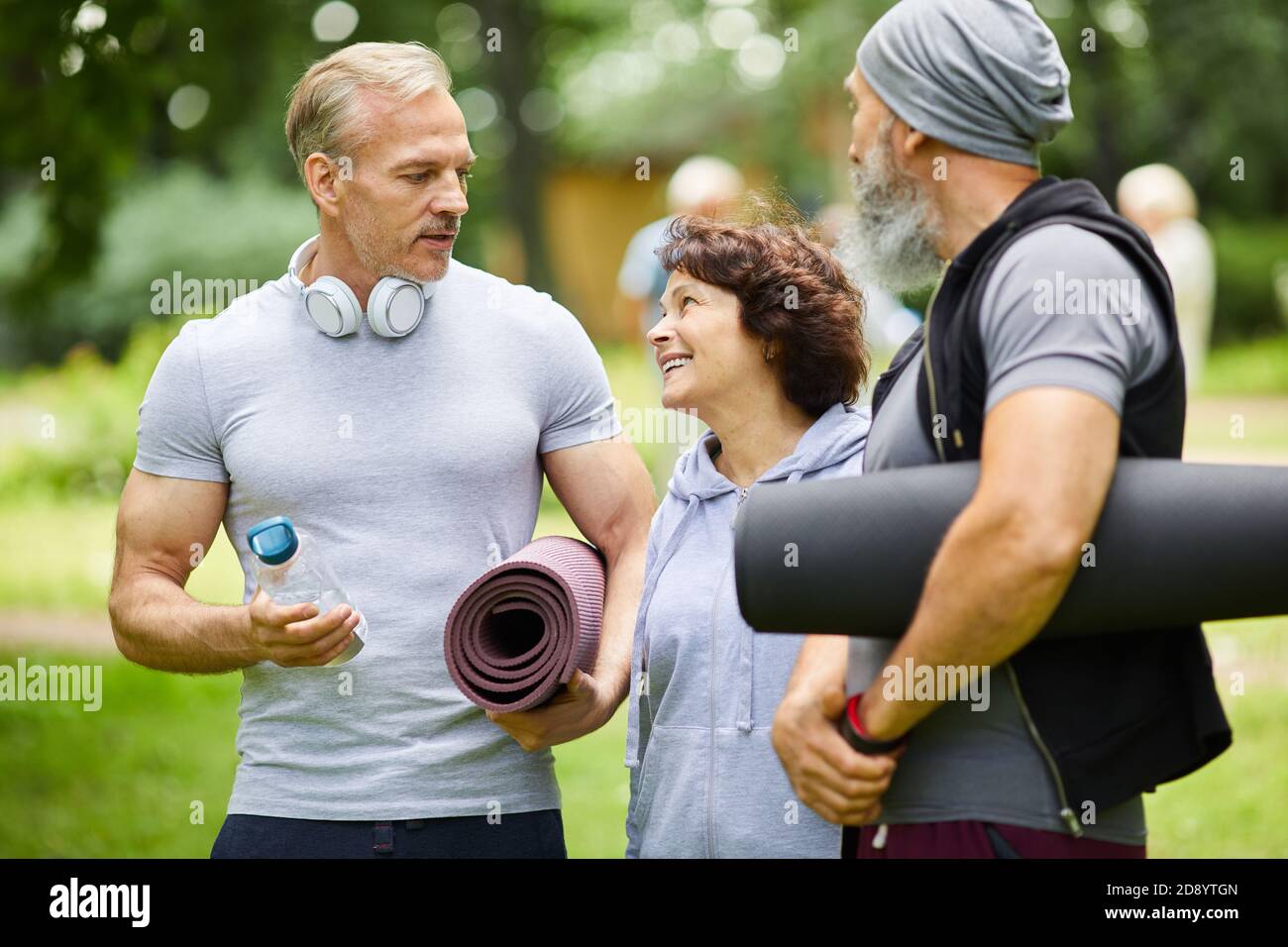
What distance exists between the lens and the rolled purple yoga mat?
3.00 meters

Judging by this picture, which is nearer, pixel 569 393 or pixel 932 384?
pixel 932 384

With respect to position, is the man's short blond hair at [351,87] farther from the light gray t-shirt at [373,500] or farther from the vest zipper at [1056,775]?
the vest zipper at [1056,775]

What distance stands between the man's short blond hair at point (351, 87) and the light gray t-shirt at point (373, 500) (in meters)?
0.39

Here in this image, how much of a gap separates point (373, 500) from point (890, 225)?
1.25m

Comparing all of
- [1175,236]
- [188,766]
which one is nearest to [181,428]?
[188,766]

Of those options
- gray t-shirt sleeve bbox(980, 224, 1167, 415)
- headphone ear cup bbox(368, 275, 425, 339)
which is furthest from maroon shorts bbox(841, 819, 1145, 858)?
headphone ear cup bbox(368, 275, 425, 339)

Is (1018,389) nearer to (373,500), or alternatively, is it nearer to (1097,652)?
(1097,652)

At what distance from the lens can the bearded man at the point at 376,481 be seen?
317cm

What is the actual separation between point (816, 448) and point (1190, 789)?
411cm

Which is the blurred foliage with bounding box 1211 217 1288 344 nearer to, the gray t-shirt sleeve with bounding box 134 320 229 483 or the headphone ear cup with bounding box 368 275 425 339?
the headphone ear cup with bounding box 368 275 425 339

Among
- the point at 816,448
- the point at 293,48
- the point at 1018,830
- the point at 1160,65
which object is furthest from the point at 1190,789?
the point at 1160,65

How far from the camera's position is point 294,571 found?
3057 millimetres

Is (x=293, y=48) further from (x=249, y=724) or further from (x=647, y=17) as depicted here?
(x=647, y=17)

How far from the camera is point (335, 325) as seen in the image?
327 cm
